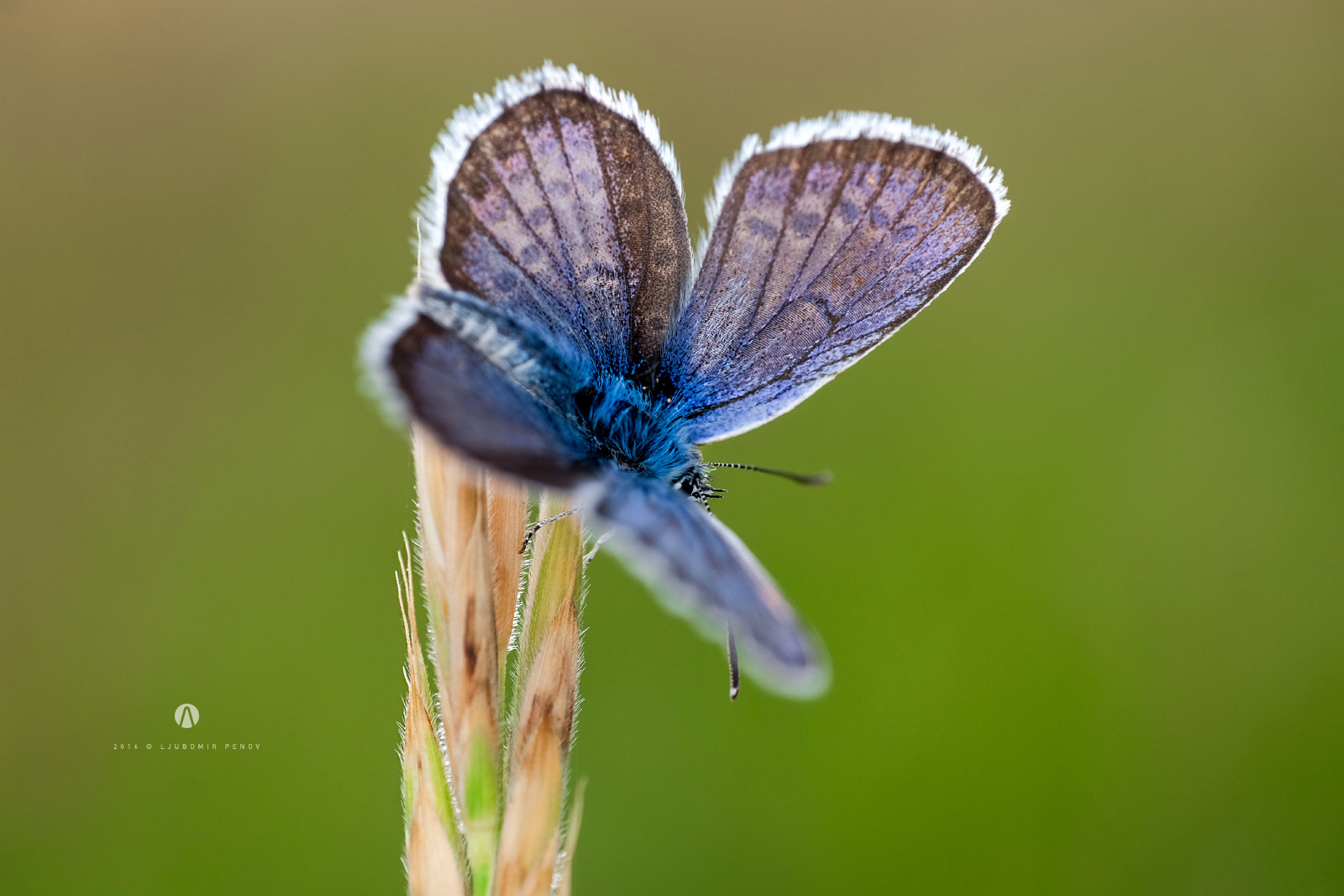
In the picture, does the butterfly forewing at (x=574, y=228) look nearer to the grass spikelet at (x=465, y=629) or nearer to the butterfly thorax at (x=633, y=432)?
the butterfly thorax at (x=633, y=432)

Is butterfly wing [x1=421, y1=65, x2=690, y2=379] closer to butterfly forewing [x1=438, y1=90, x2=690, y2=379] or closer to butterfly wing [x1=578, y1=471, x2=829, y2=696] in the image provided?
butterfly forewing [x1=438, y1=90, x2=690, y2=379]

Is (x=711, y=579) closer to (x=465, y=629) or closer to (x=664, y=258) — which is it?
(x=465, y=629)

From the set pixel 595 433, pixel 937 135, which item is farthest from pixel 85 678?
pixel 937 135

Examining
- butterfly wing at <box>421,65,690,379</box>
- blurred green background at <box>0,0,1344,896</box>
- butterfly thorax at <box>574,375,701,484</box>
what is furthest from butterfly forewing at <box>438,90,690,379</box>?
blurred green background at <box>0,0,1344,896</box>

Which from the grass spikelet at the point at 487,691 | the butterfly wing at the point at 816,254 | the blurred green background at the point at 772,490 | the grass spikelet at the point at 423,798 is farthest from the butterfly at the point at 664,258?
the blurred green background at the point at 772,490

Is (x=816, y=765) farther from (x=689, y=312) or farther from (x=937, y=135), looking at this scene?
(x=937, y=135)

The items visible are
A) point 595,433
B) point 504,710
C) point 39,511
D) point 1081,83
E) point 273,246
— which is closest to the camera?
point 504,710

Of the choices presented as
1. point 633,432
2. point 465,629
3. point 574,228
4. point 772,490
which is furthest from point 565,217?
point 772,490
